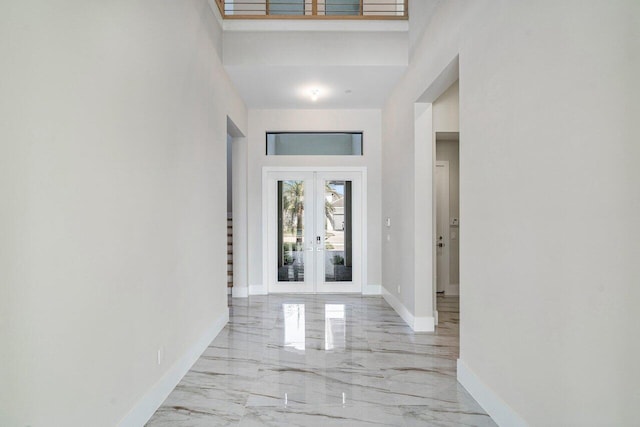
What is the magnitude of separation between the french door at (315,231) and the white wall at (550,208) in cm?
373

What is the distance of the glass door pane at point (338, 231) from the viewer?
676 centimetres

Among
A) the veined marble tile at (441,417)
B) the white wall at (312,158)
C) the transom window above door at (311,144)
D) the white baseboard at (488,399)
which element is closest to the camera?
the white baseboard at (488,399)

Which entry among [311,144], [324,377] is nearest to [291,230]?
[311,144]

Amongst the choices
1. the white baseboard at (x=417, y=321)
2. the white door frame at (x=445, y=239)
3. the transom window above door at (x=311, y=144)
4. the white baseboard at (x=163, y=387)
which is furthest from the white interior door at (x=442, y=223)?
the white baseboard at (x=163, y=387)

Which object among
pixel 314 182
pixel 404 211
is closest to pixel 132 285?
pixel 404 211

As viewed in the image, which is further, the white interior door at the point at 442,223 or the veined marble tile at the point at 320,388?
the white interior door at the point at 442,223

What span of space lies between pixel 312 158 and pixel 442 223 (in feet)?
8.06

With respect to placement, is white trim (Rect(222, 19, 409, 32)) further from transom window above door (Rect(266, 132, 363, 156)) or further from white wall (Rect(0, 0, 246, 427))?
transom window above door (Rect(266, 132, 363, 156))

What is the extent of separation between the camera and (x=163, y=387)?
278 cm

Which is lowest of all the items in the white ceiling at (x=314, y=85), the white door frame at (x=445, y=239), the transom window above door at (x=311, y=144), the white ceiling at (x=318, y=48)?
the white door frame at (x=445, y=239)

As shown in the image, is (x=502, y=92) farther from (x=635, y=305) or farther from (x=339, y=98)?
(x=339, y=98)

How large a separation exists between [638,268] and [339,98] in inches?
197

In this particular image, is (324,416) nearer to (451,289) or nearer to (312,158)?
(451,289)

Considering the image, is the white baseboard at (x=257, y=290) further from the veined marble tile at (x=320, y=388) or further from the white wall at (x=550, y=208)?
the white wall at (x=550, y=208)
